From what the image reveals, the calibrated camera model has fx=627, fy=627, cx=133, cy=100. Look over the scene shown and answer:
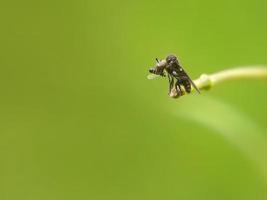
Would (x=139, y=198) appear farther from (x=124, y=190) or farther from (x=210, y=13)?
(x=210, y=13)

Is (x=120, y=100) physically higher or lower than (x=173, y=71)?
higher

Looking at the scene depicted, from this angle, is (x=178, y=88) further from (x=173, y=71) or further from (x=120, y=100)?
(x=120, y=100)

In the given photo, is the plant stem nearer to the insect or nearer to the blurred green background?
the insect

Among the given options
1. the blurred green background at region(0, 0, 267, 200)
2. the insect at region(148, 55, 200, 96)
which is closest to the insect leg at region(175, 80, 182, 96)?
the insect at region(148, 55, 200, 96)

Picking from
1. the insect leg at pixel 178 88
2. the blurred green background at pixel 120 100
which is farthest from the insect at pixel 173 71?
the blurred green background at pixel 120 100

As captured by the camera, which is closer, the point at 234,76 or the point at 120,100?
the point at 234,76

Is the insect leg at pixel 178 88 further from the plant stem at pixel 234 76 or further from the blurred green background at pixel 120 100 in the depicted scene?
the blurred green background at pixel 120 100

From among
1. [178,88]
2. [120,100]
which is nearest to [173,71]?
[178,88]

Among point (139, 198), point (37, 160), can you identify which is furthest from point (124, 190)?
point (37, 160)
